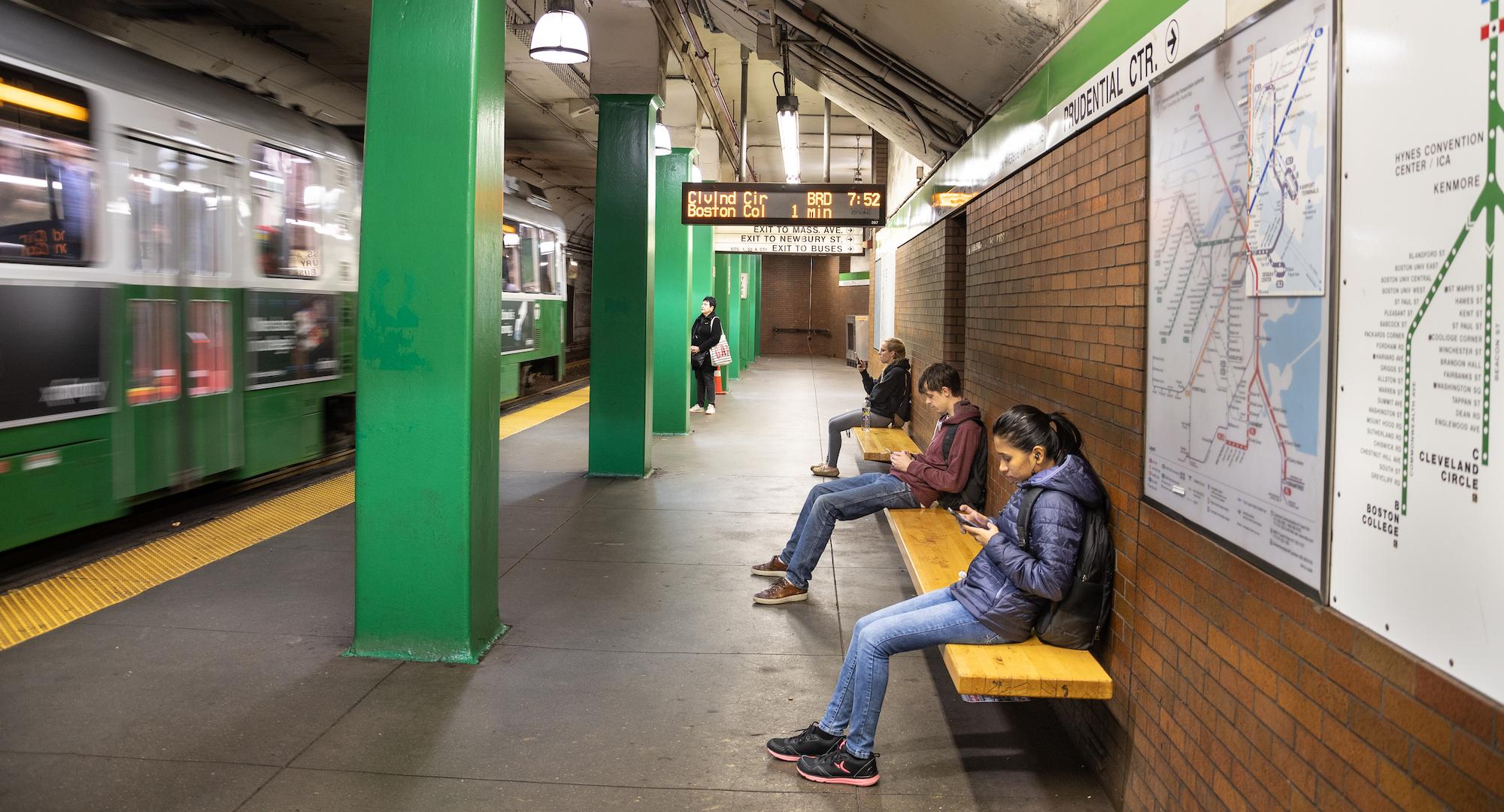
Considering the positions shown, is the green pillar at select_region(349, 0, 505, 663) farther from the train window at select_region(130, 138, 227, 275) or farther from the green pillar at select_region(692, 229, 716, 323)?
the green pillar at select_region(692, 229, 716, 323)

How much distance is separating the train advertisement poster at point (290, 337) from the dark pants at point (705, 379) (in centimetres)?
670

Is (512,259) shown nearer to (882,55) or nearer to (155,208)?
(155,208)

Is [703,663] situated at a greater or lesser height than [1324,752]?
lesser

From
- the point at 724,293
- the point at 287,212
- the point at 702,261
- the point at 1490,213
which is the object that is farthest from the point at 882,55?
the point at 724,293

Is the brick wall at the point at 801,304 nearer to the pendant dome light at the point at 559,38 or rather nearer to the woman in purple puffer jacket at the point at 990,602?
the pendant dome light at the point at 559,38

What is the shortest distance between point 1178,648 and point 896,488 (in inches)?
116

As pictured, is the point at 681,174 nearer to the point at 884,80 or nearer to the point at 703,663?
the point at 884,80

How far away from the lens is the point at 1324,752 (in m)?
2.19

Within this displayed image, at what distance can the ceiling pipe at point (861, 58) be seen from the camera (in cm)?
798

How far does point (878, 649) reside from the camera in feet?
12.2

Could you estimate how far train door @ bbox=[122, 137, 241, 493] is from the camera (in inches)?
256

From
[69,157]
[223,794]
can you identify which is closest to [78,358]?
[69,157]

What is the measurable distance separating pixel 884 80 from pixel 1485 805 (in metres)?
7.57

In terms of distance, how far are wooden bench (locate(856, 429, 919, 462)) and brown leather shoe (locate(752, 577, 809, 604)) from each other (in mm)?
2617
